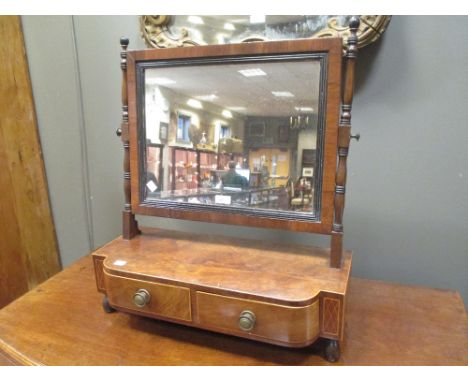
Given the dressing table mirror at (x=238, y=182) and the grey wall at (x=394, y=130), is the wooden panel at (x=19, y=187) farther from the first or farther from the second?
the dressing table mirror at (x=238, y=182)

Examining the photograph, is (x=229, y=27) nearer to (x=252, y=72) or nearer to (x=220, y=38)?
(x=220, y=38)

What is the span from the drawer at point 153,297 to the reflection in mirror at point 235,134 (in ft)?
0.72

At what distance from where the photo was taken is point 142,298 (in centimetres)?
60

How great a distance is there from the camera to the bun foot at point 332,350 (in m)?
0.56

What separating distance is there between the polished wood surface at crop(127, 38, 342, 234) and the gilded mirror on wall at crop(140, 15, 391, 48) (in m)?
0.21

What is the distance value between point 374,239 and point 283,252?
0.34m

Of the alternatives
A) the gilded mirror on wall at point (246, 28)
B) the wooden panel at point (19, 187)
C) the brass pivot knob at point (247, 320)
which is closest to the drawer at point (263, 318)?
the brass pivot knob at point (247, 320)

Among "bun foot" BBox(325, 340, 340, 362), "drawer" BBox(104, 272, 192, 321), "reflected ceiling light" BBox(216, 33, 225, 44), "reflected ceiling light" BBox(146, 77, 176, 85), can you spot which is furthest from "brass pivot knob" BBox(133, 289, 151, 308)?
"reflected ceiling light" BBox(216, 33, 225, 44)

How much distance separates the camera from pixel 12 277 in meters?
1.23

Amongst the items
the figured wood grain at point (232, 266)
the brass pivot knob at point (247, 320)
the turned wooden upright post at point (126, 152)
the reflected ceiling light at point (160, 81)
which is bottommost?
the brass pivot knob at point (247, 320)

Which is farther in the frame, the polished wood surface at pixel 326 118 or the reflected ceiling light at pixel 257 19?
the reflected ceiling light at pixel 257 19
